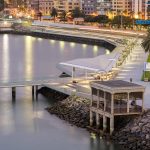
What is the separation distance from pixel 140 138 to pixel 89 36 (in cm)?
6332

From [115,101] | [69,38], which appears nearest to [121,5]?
[69,38]

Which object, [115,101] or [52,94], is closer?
[115,101]

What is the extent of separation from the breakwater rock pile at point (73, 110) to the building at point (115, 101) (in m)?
1.06

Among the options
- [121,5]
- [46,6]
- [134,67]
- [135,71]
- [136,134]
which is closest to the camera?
[136,134]

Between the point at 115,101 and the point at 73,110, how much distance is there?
11.8 ft

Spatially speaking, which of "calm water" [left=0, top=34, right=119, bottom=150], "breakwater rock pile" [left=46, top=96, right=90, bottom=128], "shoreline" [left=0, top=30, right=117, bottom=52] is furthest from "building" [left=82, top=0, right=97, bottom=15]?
"breakwater rock pile" [left=46, top=96, right=90, bottom=128]

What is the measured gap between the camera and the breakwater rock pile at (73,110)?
27000 millimetres

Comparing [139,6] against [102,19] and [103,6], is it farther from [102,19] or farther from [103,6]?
[102,19]

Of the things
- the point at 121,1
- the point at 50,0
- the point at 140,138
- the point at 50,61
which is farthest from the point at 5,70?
the point at 50,0

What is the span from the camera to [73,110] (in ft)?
92.7

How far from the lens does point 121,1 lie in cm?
13862

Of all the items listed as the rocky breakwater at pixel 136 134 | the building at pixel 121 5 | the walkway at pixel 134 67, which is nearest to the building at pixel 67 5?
the building at pixel 121 5

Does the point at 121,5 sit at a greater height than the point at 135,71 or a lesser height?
greater

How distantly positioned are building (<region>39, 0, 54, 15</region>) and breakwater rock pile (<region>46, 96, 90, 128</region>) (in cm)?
13252
